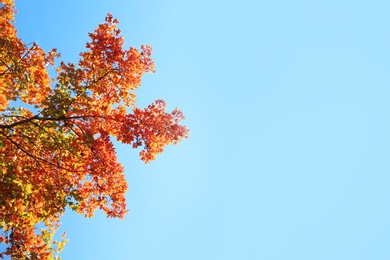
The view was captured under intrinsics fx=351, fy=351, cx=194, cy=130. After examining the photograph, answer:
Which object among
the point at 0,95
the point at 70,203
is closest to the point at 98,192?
the point at 70,203

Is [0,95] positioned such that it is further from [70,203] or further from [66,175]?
[70,203]

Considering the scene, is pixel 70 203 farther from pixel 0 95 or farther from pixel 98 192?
pixel 0 95

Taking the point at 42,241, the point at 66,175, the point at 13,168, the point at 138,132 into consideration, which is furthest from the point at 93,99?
the point at 42,241

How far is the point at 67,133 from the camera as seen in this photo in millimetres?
12312

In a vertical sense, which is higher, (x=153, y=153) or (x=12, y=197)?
(x=153, y=153)

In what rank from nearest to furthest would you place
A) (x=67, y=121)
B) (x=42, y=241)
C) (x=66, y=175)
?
(x=67, y=121)
(x=66, y=175)
(x=42, y=241)

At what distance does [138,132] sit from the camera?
11531mm

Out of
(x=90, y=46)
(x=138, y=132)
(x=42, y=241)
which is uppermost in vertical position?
(x=90, y=46)

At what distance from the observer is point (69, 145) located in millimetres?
12039

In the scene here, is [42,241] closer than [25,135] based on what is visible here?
No

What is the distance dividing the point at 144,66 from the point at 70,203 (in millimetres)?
5447

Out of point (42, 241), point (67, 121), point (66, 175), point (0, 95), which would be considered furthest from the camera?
point (42, 241)

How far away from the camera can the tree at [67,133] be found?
11.5 m

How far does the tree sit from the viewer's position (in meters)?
11.5
